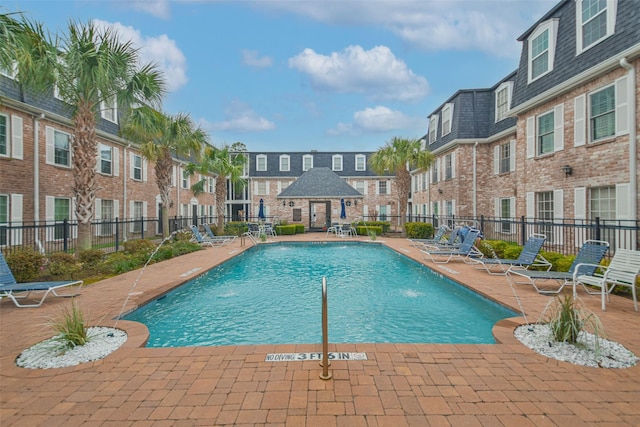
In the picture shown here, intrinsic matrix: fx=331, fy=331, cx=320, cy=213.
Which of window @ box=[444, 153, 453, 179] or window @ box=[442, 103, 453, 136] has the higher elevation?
window @ box=[442, 103, 453, 136]

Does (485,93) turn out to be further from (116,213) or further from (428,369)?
(116,213)

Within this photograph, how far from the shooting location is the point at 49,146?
13656 mm

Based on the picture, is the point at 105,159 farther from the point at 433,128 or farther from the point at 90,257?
the point at 433,128

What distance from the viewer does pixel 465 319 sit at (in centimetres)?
593

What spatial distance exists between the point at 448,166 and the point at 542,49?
9.13 m

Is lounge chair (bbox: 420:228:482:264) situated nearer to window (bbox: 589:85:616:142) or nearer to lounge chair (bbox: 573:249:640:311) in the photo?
lounge chair (bbox: 573:249:640:311)

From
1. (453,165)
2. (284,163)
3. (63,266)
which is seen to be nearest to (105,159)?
(63,266)

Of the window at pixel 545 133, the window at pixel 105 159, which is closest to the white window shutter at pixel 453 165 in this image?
the window at pixel 545 133

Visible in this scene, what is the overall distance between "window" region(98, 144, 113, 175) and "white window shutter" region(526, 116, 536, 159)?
20.0 m

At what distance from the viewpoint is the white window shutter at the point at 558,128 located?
11.9m

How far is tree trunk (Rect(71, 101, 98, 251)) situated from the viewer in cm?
991

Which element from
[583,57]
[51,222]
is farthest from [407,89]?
[51,222]

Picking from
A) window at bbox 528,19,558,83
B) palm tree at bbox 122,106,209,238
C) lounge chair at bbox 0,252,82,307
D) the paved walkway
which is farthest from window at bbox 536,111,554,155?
palm tree at bbox 122,106,209,238

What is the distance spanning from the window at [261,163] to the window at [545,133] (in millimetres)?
26667
